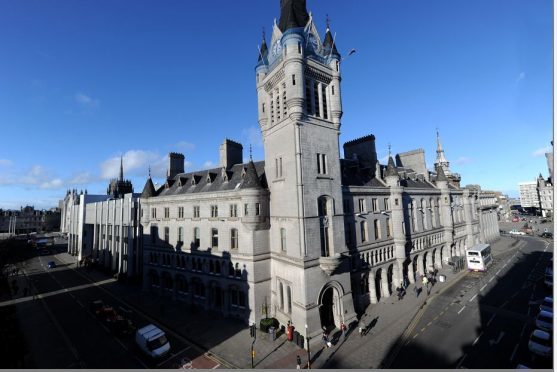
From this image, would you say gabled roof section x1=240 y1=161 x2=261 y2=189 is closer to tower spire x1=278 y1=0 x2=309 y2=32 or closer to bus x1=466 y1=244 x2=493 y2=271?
tower spire x1=278 y1=0 x2=309 y2=32

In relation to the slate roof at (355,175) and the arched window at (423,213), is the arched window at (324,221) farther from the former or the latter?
the arched window at (423,213)

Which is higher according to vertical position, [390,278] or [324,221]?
[324,221]

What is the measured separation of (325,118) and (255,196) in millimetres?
12471

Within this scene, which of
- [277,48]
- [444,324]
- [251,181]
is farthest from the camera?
[251,181]

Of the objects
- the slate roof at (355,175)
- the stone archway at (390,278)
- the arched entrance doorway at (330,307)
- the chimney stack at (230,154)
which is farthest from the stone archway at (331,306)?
the chimney stack at (230,154)

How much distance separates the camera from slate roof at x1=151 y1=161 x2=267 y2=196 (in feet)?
106

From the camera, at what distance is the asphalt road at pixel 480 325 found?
21.8m

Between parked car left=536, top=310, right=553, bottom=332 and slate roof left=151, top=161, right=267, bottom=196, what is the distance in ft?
99.4

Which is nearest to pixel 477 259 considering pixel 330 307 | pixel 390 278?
pixel 390 278

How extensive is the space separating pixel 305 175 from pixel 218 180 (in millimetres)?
17026

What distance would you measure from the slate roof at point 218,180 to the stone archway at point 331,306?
14.5m

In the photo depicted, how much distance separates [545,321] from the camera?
80.7 ft

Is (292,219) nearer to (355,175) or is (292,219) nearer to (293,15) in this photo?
(355,175)

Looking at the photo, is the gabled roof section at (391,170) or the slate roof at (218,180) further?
the gabled roof section at (391,170)
